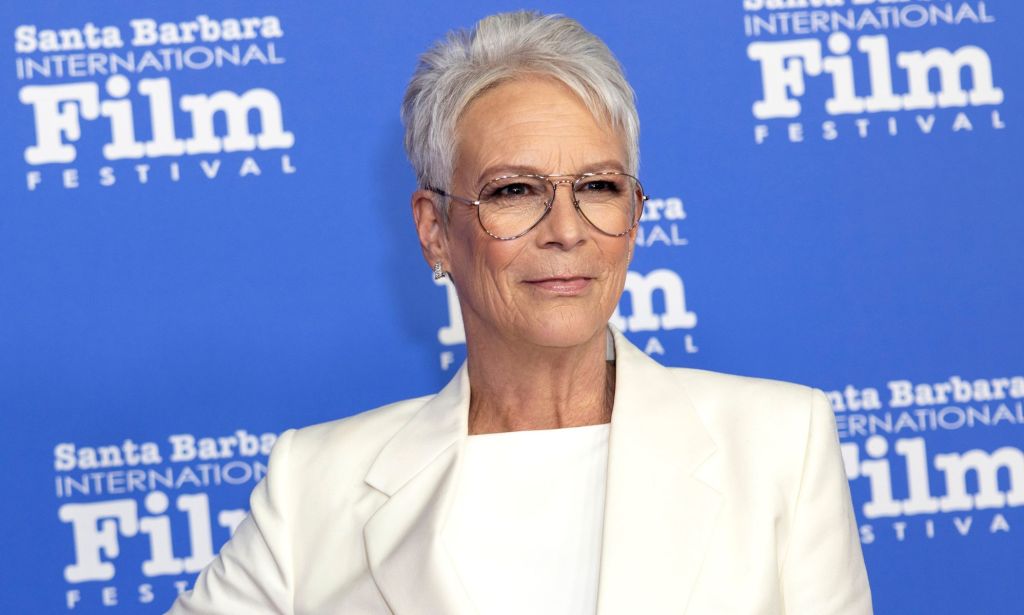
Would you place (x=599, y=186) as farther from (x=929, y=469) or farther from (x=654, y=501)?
(x=929, y=469)

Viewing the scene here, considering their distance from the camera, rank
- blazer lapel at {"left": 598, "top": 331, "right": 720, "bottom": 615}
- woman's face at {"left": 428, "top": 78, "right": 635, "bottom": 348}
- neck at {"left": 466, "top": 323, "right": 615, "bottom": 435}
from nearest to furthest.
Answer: blazer lapel at {"left": 598, "top": 331, "right": 720, "bottom": 615} < woman's face at {"left": 428, "top": 78, "right": 635, "bottom": 348} < neck at {"left": 466, "top": 323, "right": 615, "bottom": 435}

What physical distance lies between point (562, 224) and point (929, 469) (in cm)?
114

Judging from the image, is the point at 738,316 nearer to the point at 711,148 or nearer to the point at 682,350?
the point at 682,350

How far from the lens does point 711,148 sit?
2637 millimetres

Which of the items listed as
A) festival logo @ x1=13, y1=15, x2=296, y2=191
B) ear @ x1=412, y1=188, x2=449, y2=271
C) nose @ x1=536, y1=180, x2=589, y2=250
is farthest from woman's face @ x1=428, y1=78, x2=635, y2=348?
festival logo @ x1=13, y1=15, x2=296, y2=191

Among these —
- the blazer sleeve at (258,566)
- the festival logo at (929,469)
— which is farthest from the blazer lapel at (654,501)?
the festival logo at (929,469)

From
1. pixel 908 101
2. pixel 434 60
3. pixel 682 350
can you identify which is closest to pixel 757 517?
pixel 682 350

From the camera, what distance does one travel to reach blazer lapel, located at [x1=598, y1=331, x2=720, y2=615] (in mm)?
1879

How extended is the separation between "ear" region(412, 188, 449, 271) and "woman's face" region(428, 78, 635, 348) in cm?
10

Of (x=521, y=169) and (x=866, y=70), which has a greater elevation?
(x=866, y=70)

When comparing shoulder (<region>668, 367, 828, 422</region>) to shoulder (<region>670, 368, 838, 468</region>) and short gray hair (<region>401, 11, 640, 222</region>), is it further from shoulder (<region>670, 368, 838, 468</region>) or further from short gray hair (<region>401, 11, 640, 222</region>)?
short gray hair (<region>401, 11, 640, 222</region>)

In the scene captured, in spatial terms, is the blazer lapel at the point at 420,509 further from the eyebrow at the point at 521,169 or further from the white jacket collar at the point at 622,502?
the eyebrow at the point at 521,169

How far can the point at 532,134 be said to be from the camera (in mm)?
2025

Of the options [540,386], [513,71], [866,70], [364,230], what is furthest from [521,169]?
[866,70]
